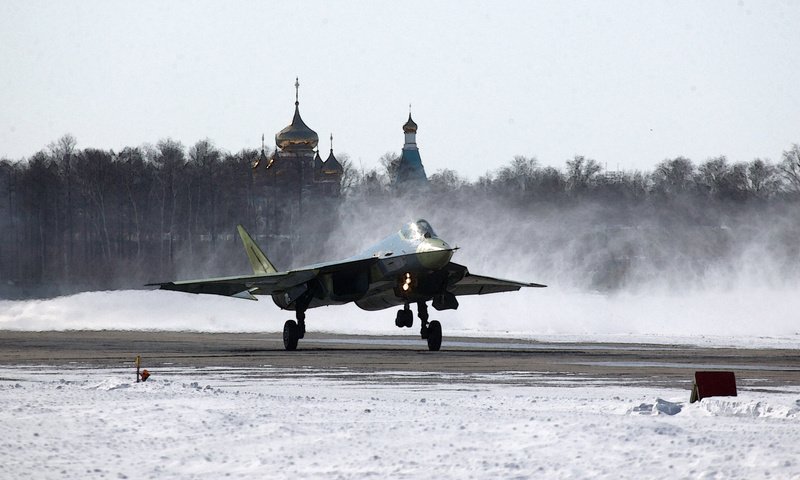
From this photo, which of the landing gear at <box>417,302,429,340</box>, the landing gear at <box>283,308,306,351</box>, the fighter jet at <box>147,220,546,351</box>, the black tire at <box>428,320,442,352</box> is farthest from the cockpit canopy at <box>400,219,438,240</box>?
the landing gear at <box>283,308,306,351</box>

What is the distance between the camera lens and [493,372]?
23531 millimetres

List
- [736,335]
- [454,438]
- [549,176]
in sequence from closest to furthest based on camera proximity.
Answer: [454,438] < [736,335] < [549,176]

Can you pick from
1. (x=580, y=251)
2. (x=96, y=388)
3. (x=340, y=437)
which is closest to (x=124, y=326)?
(x=580, y=251)

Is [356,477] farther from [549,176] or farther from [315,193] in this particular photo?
[315,193]

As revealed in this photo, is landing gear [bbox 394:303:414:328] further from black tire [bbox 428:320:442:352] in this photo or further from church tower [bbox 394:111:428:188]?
church tower [bbox 394:111:428:188]

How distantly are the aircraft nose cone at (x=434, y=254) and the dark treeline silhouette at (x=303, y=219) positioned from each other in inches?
1084

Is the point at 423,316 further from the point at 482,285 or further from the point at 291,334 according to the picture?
the point at 482,285

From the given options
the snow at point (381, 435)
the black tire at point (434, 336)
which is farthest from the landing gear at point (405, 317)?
the snow at point (381, 435)

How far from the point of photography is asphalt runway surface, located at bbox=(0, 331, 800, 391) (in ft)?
76.0

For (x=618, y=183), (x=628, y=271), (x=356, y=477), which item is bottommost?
(x=356, y=477)

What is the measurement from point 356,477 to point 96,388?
8121 millimetres

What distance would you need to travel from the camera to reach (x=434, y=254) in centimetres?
2964

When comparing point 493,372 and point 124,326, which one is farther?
point 124,326

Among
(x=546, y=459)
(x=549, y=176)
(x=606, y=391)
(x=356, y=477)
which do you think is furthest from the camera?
(x=549, y=176)
